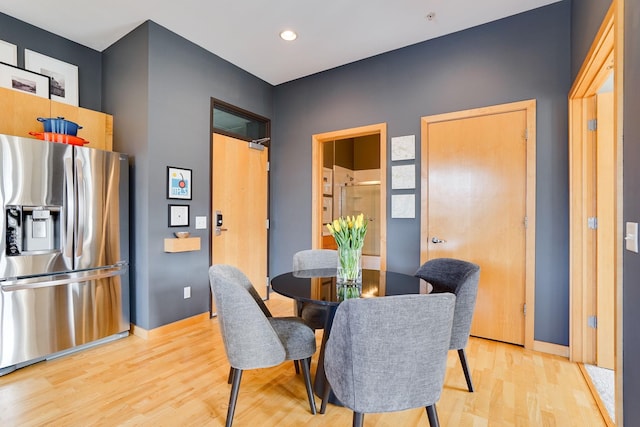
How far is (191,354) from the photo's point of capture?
8.32ft

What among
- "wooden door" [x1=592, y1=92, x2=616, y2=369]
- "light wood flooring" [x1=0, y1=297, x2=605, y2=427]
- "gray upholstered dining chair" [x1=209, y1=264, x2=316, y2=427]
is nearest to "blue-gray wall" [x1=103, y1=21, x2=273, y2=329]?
"light wood flooring" [x1=0, y1=297, x2=605, y2=427]

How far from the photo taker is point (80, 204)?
8.25 feet

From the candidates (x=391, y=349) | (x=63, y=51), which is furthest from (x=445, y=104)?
(x=63, y=51)

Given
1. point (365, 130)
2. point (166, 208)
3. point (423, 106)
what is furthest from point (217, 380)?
point (423, 106)

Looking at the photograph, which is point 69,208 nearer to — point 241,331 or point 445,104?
point 241,331

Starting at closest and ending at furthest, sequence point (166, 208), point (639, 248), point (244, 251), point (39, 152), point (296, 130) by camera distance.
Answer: point (639, 248), point (39, 152), point (166, 208), point (244, 251), point (296, 130)

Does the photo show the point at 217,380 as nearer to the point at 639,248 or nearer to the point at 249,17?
the point at 639,248

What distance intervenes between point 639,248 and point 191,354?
280cm

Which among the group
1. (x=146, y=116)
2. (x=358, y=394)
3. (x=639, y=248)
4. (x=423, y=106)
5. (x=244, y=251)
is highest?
(x=423, y=106)

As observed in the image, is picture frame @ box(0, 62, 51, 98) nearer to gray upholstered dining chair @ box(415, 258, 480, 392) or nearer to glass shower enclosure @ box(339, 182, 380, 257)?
gray upholstered dining chair @ box(415, 258, 480, 392)

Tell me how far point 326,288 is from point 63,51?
3.49 meters

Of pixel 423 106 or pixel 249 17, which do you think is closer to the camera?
pixel 249 17

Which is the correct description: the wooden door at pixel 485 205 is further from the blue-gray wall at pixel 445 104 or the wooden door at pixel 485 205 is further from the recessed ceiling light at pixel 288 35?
the recessed ceiling light at pixel 288 35

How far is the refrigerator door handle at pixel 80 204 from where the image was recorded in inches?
98.6
